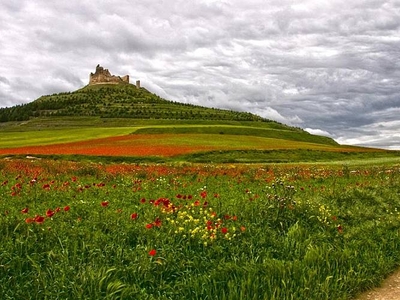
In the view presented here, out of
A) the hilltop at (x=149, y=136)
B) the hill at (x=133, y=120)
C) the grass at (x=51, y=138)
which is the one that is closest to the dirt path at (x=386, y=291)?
the hilltop at (x=149, y=136)

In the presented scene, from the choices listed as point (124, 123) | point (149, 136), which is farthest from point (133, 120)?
point (149, 136)

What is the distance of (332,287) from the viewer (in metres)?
6.90

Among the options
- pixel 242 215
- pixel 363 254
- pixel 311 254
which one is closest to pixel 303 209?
pixel 242 215

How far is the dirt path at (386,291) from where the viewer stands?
23.5ft

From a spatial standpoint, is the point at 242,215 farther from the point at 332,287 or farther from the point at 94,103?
the point at 94,103

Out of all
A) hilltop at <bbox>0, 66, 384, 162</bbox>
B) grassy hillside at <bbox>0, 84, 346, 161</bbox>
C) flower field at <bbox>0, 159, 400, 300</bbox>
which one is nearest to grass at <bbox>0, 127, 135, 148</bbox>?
hilltop at <bbox>0, 66, 384, 162</bbox>

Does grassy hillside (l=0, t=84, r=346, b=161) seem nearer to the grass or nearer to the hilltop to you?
the hilltop

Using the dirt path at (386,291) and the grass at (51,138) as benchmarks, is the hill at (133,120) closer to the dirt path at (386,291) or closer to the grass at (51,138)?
the grass at (51,138)

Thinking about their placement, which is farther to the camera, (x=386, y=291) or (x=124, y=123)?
(x=124, y=123)

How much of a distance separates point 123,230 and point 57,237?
4.30 ft

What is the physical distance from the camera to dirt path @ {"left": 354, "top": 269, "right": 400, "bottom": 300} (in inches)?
282

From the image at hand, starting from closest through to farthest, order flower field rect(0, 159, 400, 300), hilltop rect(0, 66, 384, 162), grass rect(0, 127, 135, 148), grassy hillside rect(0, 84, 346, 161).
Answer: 1. flower field rect(0, 159, 400, 300)
2. hilltop rect(0, 66, 384, 162)
3. grass rect(0, 127, 135, 148)
4. grassy hillside rect(0, 84, 346, 161)

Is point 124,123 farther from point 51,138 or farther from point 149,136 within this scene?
point 149,136

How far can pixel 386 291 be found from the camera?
7441mm
